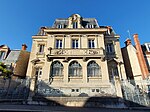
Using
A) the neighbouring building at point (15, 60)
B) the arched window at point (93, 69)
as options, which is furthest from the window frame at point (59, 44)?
the neighbouring building at point (15, 60)

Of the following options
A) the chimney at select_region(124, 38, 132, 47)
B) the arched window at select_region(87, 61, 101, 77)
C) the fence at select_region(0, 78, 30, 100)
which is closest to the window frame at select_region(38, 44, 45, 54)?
the fence at select_region(0, 78, 30, 100)

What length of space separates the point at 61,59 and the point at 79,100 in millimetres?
8219

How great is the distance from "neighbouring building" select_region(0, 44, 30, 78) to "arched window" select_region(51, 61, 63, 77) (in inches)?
242

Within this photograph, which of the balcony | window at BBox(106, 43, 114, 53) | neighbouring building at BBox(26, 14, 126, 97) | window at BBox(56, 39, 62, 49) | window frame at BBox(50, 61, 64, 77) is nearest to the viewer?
neighbouring building at BBox(26, 14, 126, 97)

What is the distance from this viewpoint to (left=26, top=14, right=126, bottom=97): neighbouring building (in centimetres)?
1561

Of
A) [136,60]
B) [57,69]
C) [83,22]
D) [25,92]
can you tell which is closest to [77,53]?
[57,69]

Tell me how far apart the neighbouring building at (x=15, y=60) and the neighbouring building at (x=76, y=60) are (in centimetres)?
227

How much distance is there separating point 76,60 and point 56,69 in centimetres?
312

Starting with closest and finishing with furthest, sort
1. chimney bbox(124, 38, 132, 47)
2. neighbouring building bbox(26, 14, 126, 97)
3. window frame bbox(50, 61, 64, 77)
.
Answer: neighbouring building bbox(26, 14, 126, 97), window frame bbox(50, 61, 64, 77), chimney bbox(124, 38, 132, 47)

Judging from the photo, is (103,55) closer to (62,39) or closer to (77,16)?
(62,39)

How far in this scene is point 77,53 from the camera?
1747 centimetres

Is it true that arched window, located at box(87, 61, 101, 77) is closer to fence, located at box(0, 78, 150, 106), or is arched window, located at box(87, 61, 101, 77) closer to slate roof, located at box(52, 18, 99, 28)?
fence, located at box(0, 78, 150, 106)

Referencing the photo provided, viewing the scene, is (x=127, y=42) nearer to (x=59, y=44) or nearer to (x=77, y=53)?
(x=77, y=53)

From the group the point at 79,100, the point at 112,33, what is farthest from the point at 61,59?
the point at 112,33
